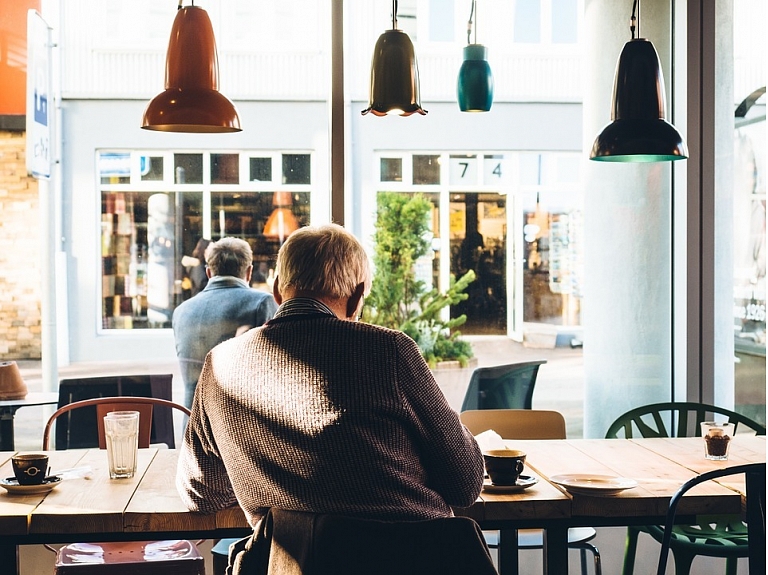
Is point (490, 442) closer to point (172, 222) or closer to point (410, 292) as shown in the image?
point (410, 292)

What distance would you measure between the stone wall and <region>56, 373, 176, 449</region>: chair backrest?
0.30m

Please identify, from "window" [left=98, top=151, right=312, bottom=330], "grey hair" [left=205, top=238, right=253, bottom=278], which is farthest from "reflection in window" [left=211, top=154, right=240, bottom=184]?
"grey hair" [left=205, top=238, right=253, bottom=278]

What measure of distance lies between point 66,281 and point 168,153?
31.0 inches

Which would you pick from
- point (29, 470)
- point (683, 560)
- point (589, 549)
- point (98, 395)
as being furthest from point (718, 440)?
point (98, 395)

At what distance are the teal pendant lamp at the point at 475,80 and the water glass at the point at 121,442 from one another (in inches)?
66.2

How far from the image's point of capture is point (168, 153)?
A: 461cm

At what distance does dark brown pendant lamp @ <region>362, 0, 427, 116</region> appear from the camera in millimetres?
2754

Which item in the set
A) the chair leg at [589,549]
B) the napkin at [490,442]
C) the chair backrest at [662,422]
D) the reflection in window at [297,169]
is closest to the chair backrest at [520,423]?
the chair backrest at [662,422]

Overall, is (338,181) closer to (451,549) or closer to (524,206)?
(524,206)

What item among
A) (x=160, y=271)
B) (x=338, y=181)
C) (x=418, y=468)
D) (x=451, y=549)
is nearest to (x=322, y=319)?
(x=418, y=468)

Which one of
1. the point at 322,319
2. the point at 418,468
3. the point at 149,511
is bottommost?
the point at 149,511

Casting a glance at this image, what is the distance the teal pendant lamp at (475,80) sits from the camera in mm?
3379

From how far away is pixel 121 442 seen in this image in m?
2.46

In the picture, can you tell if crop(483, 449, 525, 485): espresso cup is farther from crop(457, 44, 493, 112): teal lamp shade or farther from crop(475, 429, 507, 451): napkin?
crop(457, 44, 493, 112): teal lamp shade
